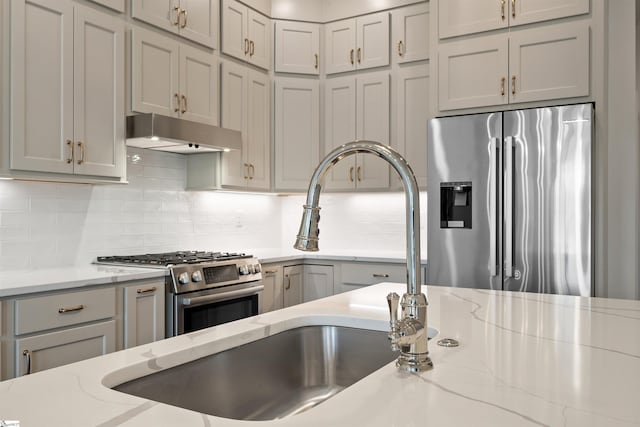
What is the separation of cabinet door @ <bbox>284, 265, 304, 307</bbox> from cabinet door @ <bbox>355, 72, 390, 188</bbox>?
812 millimetres

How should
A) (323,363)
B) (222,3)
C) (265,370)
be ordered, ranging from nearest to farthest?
(265,370) → (323,363) → (222,3)

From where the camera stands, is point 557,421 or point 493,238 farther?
point 493,238

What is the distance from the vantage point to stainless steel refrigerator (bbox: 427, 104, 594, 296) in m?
3.13

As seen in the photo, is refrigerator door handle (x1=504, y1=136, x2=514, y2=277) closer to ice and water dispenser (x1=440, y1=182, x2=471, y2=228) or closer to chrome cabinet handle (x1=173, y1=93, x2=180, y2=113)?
ice and water dispenser (x1=440, y1=182, x2=471, y2=228)

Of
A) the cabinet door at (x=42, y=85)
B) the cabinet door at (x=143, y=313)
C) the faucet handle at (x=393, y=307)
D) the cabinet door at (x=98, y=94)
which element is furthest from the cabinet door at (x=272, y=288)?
the faucet handle at (x=393, y=307)

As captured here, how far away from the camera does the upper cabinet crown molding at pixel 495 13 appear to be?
331 cm

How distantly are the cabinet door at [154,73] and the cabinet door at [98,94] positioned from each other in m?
0.11

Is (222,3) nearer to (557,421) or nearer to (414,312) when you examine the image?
(414,312)


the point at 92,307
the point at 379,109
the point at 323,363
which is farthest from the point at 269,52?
the point at 323,363

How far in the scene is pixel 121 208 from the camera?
347 centimetres

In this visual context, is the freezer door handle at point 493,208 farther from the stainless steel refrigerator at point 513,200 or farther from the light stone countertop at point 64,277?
the light stone countertop at point 64,277

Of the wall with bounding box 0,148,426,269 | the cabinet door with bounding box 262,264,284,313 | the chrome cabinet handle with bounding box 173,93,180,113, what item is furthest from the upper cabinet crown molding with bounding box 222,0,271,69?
the cabinet door with bounding box 262,264,284,313

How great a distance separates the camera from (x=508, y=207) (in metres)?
3.29

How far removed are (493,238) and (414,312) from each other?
2.44 metres
